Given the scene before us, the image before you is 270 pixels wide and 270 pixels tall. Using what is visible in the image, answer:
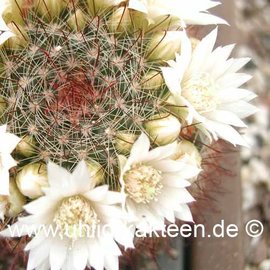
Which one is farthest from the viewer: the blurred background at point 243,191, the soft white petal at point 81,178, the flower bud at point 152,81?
the blurred background at point 243,191

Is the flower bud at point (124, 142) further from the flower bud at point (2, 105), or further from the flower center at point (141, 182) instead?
the flower bud at point (2, 105)

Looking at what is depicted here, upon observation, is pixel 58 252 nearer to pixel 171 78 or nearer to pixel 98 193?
pixel 98 193

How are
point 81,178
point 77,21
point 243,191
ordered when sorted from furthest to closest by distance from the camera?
point 243,191 → point 77,21 → point 81,178

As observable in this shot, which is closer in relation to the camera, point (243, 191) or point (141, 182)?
point (141, 182)

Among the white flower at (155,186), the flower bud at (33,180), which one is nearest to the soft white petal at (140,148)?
the white flower at (155,186)

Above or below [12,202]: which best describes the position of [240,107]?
above

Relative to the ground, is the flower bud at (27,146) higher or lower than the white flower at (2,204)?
higher

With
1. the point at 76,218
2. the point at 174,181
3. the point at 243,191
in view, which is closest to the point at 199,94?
the point at 174,181
